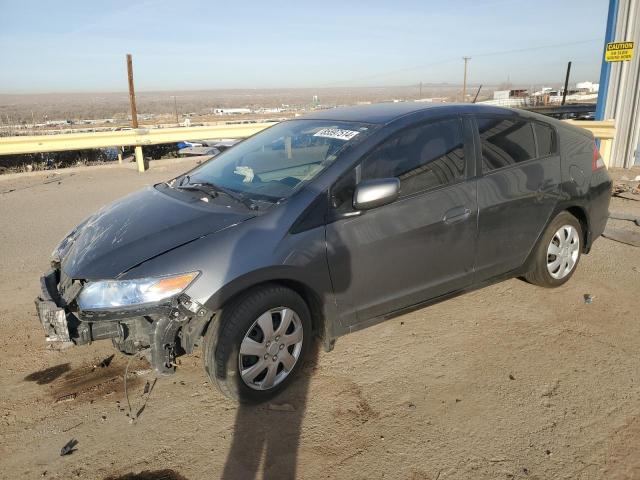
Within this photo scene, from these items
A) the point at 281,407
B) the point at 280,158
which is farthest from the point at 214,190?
the point at 281,407

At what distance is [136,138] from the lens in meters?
12.2

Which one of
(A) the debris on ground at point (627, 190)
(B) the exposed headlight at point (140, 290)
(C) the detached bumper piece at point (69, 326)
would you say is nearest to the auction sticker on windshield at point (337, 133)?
(B) the exposed headlight at point (140, 290)

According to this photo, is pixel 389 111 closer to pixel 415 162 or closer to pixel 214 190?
pixel 415 162

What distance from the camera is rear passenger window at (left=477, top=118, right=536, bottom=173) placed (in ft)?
12.8

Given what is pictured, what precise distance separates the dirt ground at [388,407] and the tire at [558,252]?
0.20 metres

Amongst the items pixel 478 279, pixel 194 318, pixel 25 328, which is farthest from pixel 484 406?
pixel 25 328

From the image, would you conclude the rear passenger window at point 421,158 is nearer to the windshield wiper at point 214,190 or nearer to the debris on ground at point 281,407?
the windshield wiper at point 214,190

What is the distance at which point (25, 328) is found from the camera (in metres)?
4.17

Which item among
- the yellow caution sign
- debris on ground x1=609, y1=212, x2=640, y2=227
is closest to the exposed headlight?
debris on ground x1=609, y1=212, x2=640, y2=227

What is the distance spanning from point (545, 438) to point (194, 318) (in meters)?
2.08

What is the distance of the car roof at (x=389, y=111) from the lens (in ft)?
12.2

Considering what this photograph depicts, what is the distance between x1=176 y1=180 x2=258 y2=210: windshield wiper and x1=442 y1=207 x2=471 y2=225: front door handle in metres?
1.39

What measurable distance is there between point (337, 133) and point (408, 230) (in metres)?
0.90

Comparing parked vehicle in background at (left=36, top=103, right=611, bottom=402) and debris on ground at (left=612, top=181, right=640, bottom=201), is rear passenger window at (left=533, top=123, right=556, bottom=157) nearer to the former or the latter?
parked vehicle in background at (left=36, top=103, right=611, bottom=402)
